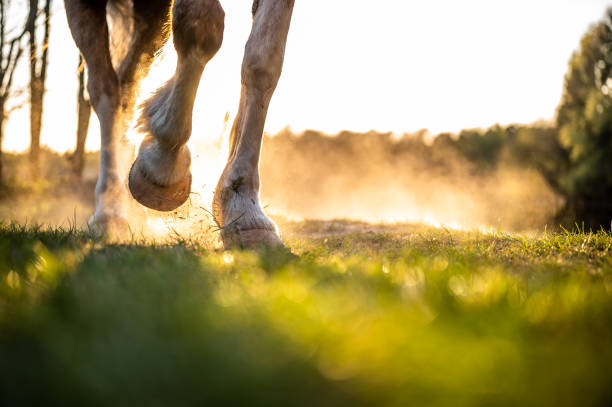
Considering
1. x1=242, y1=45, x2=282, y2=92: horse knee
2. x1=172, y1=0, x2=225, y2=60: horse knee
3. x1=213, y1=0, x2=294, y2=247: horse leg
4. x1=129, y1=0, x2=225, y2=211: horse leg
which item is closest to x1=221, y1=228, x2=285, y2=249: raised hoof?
x1=213, y1=0, x2=294, y2=247: horse leg

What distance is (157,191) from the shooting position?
110 inches

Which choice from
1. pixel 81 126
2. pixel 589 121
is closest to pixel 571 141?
pixel 589 121

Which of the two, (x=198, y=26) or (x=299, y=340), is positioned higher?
(x=198, y=26)

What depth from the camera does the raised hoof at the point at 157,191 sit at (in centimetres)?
274

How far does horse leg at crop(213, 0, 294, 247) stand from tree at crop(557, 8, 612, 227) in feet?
68.9

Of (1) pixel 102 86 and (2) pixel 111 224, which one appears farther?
(1) pixel 102 86

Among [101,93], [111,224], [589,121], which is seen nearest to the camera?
[111,224]

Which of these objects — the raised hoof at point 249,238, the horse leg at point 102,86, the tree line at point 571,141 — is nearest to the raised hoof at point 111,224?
the horse leg at point 102,86

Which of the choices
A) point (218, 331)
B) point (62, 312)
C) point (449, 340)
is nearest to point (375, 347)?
point (449, 340)

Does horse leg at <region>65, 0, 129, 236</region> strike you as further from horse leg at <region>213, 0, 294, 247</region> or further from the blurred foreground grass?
the blurred foreground grass

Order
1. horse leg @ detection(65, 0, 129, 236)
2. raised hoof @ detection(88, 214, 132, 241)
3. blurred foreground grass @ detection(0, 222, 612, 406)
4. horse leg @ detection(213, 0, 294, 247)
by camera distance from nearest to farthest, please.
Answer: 1. blurred foreground grass @ detection(0, 222, 612, 406)
2. horse leg @ detection(213, 0, 294, 247)
3. raised hoof @ detection(88, 214, 132, 241)
4. horse leg @ detection(65, 0, 129, 236)

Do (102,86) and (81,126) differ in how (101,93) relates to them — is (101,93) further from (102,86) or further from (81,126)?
(81,126)

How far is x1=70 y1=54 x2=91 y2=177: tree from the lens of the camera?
1225cm

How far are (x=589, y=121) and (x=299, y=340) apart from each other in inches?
1202
